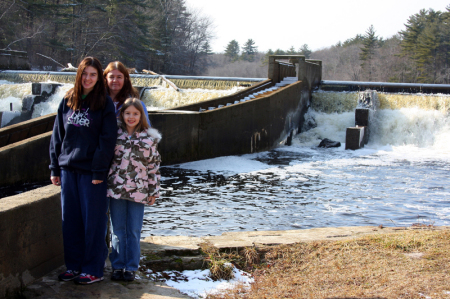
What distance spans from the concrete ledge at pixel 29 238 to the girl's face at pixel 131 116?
2.77 ft

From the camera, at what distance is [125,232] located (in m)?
3.57

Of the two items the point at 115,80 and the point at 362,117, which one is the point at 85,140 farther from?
the point at 362,117

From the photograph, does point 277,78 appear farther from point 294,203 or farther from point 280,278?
point 280,278

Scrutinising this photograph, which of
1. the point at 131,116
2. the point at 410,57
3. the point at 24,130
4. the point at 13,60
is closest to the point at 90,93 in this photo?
the point at 131,116

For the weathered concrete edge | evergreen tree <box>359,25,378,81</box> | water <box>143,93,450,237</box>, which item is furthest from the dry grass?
evergreen tree <box>359,25,378,81</box>

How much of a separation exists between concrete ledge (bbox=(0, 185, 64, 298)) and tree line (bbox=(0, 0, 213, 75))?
33606 mm

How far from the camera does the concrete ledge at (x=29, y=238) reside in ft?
10.2

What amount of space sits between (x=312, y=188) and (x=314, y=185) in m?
0.33

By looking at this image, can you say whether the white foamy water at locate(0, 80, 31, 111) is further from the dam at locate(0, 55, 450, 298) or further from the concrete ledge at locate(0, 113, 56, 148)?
the concrete ledge at locate(0, 113, 56, 148)

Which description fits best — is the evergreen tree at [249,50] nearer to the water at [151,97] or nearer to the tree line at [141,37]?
the tree line at [141,37]

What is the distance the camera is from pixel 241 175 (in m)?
10.6

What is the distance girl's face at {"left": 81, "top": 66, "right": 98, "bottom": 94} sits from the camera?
343cm

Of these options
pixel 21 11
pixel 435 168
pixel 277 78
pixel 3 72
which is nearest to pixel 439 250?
pixel 435 168

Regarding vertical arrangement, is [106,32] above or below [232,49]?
below
